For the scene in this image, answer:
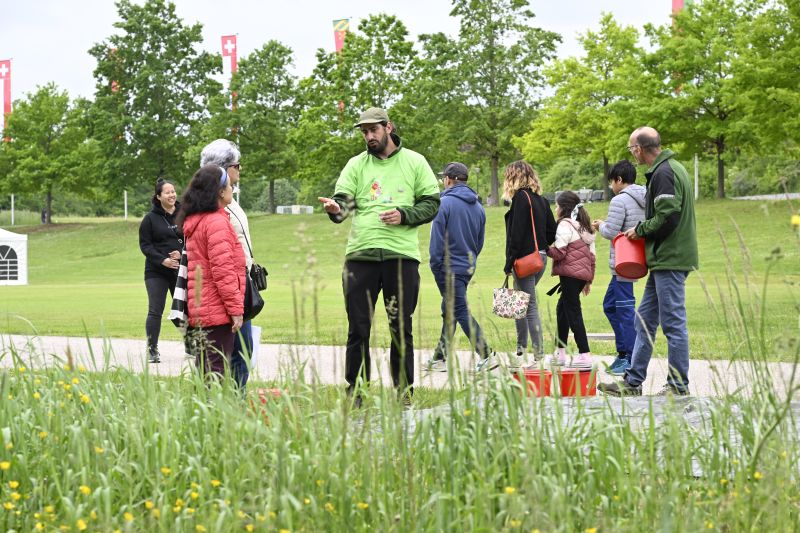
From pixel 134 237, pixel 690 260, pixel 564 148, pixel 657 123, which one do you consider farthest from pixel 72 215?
pixel 690 260

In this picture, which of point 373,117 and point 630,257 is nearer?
point 373,117

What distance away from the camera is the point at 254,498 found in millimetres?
3574

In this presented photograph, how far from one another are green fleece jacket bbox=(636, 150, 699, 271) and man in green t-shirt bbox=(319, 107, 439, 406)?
1.52 meters

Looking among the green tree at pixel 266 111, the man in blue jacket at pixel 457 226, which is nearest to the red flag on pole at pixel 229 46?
the green tree at pixel 266 111

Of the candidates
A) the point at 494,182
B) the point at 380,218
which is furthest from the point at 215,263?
the point at 494,182

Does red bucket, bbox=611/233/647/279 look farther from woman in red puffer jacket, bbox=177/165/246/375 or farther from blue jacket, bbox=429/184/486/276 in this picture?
woman in red puffer jacket, bbox=177/165/246/375

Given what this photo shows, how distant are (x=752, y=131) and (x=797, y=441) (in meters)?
43.4

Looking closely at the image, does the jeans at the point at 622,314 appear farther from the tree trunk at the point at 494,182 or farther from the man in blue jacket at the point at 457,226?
the tree trunk at the point at 494,182

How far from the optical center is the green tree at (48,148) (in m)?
65.8

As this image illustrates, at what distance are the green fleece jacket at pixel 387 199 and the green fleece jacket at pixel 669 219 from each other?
4.98ft

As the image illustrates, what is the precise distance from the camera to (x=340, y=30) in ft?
194

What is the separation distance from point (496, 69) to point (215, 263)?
55019 mm

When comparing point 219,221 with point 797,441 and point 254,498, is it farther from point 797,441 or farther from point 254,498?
point 797,441

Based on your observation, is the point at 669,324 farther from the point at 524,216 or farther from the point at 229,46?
the point at 229,46
